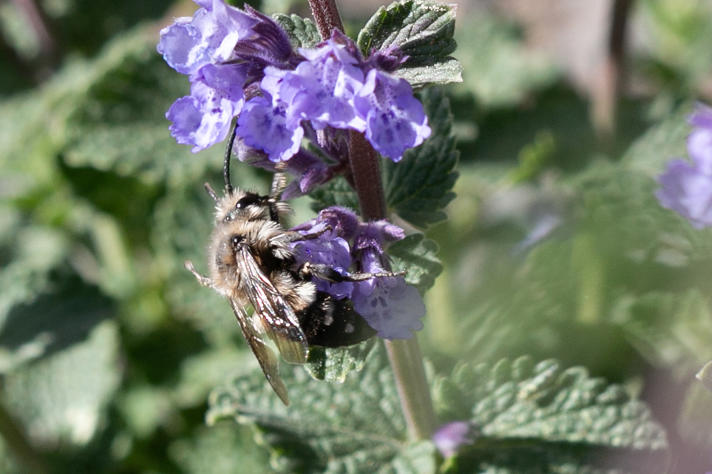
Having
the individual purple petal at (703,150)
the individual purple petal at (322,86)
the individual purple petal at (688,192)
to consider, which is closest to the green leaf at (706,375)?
the individual purple petal at (688,192)

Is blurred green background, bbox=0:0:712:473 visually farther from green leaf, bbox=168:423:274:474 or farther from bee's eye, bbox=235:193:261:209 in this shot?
bee's eye, bbox=235:193:261:209

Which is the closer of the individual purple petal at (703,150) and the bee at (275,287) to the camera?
the bee at (275,287)

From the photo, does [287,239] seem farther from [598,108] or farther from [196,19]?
[598,108]

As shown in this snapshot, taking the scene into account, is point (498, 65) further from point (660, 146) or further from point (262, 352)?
point (262, 352)

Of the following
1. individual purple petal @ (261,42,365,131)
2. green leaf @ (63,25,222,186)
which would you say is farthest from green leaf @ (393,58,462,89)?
green leaf @ (63,25,222,186)

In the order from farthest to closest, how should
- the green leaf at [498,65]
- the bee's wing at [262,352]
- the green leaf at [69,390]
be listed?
1. the green leaf at [498,65]
2. the green leaf at [69,390]
3. the bee's wing at [262,352]

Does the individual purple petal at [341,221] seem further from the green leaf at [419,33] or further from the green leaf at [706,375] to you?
the green leaf at [706,375]

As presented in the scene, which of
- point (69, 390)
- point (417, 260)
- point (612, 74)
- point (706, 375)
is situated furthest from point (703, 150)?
point (69, 390)
